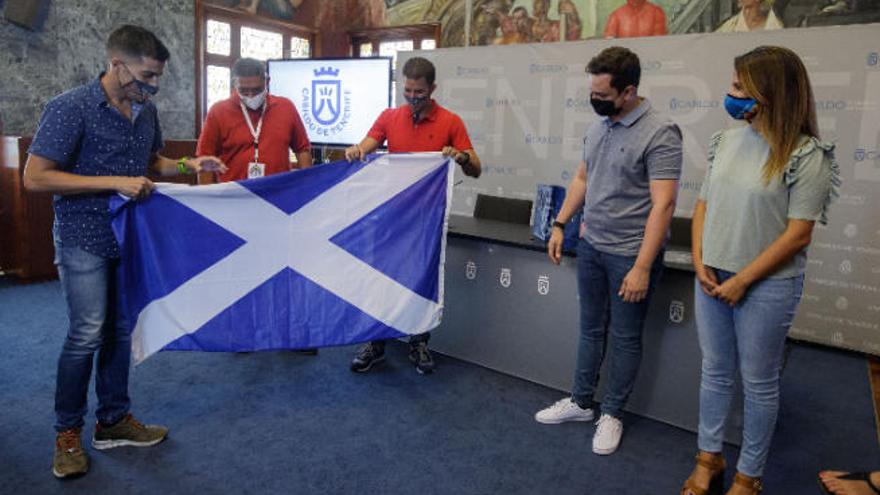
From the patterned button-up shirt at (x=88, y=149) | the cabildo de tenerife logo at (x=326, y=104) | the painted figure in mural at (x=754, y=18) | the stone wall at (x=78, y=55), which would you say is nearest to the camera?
the patterned button-up shirt at (x=88, y=149)

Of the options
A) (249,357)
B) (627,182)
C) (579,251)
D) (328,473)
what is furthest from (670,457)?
(249,357)

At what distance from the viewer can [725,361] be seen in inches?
82.0

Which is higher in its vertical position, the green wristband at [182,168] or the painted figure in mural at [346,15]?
the painted figure in mural at [346,15]

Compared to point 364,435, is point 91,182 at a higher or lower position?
higher

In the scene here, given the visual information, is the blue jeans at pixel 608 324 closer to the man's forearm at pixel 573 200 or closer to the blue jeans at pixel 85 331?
the man's forearm at pixel 573 200

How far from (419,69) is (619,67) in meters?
1.01

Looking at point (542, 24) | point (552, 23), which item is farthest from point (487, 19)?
point (552, 23)

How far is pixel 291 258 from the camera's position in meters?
2.79

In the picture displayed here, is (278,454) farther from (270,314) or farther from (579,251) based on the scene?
(579,251)

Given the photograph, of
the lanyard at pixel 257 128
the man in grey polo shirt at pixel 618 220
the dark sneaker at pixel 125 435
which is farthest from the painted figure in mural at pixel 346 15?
the dark sneaker at pixel 125 435

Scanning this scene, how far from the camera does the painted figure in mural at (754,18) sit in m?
5.37

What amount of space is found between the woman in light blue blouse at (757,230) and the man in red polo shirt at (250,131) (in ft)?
6.93

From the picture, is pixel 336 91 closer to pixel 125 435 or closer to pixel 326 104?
pixel 326 104

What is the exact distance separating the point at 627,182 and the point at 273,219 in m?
1.44
